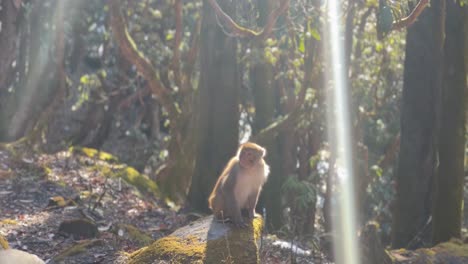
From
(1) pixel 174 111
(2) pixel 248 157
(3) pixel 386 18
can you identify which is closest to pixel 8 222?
(2) pixel 248 157

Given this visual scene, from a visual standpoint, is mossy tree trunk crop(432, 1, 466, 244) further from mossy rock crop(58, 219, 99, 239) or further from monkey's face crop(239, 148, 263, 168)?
mossy rock crop(58, 219, 99, 239)

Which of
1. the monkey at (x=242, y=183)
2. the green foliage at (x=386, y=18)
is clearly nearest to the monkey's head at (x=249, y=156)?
the monkey at (x=242, y=183)

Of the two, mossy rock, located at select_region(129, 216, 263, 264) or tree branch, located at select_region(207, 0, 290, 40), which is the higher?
tree branch, located at select_region(207, 0, 290, 40)

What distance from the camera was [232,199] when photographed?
7.04 m

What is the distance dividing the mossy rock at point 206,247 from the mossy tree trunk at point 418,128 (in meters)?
5.60

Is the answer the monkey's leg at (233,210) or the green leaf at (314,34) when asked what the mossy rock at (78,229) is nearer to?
the monkey's leg at (233,210)

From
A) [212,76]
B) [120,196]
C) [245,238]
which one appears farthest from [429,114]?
[245,238]

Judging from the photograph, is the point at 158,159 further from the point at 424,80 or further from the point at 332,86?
the point at 424,80

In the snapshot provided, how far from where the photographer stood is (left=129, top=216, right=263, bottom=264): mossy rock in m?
5.80

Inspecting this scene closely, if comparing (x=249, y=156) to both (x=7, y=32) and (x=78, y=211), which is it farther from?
(x=7, y=32)

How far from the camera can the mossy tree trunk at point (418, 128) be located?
1122cm

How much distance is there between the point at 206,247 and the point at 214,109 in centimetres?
671

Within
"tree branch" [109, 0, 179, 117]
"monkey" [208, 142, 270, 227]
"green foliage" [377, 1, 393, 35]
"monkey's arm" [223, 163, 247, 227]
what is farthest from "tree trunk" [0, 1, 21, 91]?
"green foliage" [377, 1, 393, 35]

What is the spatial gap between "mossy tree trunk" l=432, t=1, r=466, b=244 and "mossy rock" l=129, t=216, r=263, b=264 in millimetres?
5190
